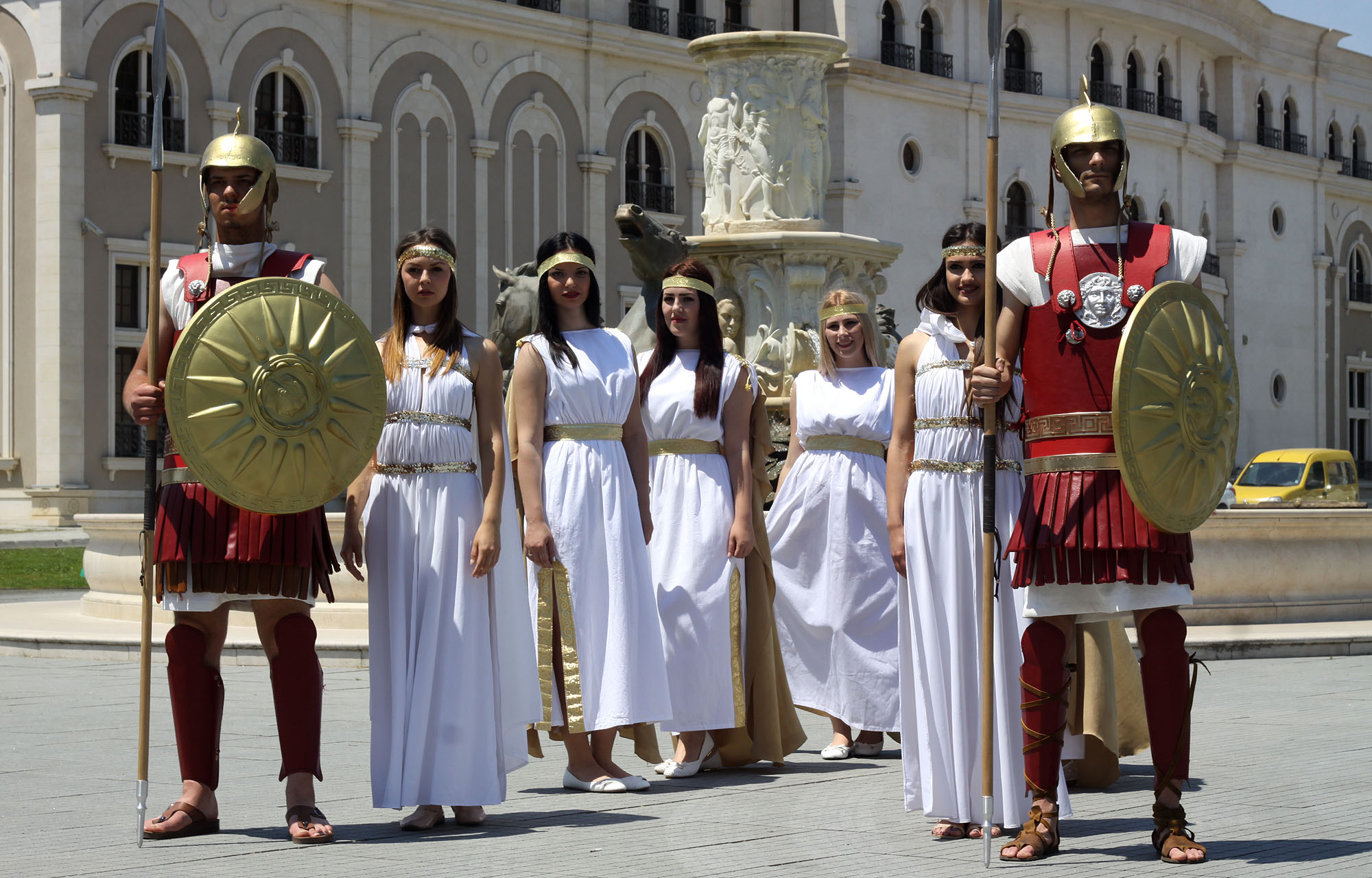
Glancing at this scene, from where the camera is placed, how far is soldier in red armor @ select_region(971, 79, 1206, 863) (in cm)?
632

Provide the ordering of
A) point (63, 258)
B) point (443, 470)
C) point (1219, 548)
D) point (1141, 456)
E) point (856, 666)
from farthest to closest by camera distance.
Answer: point (63, 258) → point (1219, 548) → point (856, 666) → point (443, 470) → point (1141, 456)

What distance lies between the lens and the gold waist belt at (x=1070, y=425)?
6367 mm

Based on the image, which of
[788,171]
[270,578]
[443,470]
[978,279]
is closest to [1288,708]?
[978,279]

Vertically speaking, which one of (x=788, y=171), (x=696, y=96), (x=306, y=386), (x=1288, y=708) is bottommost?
(x=1288, y=708)

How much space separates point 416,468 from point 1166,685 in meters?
2.63

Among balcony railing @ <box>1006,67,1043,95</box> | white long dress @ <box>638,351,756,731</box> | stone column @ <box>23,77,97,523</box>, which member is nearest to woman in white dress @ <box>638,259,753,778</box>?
white long dress @ <box>638,351,756,731</box>

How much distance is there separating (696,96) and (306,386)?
39.4m

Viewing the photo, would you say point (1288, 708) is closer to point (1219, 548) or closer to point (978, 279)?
point (1219, 548)

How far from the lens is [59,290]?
34312mm

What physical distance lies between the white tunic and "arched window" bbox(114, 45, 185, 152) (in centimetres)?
3041

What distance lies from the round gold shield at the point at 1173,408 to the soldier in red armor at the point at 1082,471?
124mm

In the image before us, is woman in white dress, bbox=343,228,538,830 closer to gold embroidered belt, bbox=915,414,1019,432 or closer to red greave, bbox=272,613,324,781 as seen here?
red greave, bbox=272,613,324,781

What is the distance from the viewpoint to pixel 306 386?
6.46 metres

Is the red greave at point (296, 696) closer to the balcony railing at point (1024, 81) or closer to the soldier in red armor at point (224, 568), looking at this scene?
the soldier in red armor at point (224, 568)
